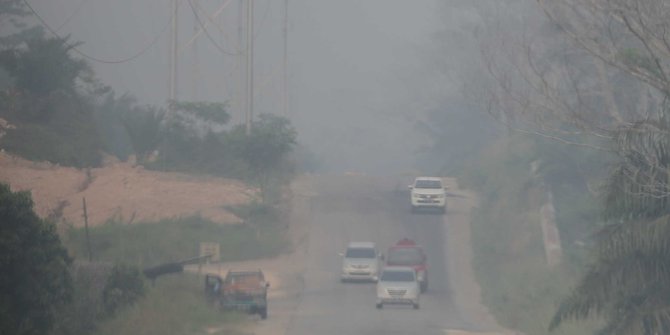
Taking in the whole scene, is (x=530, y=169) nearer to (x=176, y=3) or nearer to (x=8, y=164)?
(x=176, y=3)

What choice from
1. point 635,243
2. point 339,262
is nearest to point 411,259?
point 339,262

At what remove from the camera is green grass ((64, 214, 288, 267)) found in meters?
46.8

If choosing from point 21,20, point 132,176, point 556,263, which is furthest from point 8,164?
point 21,20

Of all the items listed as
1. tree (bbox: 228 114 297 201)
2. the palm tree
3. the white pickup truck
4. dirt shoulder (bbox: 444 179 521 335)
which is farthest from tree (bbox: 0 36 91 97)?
the palm tree

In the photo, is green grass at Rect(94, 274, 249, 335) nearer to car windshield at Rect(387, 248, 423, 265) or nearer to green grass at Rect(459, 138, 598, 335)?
green grass at Rect(459, 138, 598, 335)

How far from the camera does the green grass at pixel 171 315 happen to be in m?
28.3

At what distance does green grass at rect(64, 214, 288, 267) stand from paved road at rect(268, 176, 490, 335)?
93.6 inches

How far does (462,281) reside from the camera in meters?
49.1

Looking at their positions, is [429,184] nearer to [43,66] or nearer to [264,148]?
[264,148]

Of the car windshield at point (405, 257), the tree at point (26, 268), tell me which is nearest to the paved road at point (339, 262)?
the car windshield at point (405, 257)

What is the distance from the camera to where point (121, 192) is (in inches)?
2367

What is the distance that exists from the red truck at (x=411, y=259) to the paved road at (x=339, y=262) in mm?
937

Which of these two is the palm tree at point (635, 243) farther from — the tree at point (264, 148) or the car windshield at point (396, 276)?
the tree at point (264, 148)

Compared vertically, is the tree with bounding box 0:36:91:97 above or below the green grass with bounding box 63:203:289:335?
above
